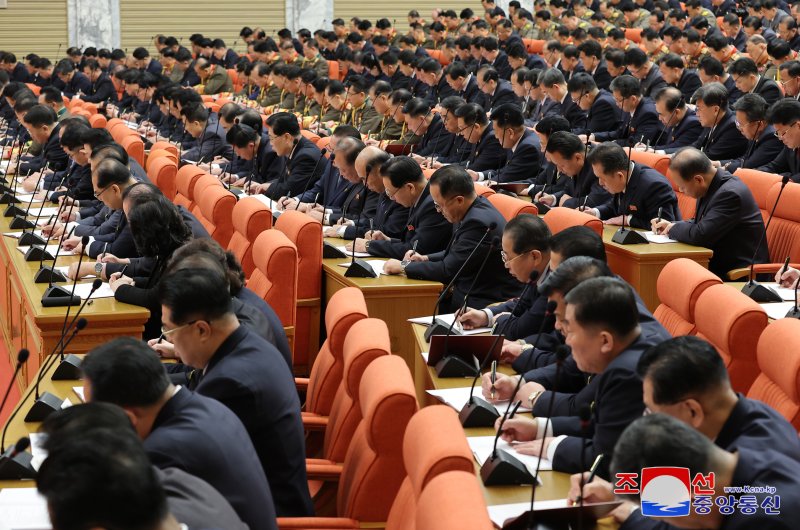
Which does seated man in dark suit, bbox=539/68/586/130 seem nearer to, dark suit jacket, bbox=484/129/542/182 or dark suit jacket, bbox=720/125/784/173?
dark suit jacket, bbox=484/129/542/182

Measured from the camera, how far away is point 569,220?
432 cm

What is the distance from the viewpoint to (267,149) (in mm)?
7555

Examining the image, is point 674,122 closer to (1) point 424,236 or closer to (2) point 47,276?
(1) point 424,236

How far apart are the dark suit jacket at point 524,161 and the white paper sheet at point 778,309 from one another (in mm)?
3227

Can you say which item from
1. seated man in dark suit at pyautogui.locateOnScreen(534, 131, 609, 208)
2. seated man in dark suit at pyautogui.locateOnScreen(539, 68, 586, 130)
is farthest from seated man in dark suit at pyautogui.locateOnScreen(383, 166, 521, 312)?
seated man in dark suit at pyautogui.locateOnScreen(539, 68, 586, 130)

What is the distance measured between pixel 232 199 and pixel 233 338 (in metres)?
2.77

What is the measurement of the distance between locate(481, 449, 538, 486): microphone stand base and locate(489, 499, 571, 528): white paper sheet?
0.33 ft

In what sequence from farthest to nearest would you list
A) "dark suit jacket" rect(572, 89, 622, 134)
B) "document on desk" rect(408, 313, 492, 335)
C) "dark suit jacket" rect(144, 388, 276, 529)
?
"dark suit jacket" rect(572, 89, 622, 134)
"document on desk" rect(408, 313, 492, 335)
"dark suit jacket" rect(144, 388, 276, 529)

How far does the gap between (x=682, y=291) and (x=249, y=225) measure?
2222 millimetres

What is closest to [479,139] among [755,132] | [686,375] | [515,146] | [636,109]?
[515,146]

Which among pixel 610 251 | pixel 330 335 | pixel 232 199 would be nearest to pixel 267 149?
pixel 232 199

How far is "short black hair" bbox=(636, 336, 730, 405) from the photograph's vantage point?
2117 mm

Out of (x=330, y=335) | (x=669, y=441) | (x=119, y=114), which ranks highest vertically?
(x=669, y=441)

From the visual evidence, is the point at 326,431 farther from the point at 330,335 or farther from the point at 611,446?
the point at 611,446
